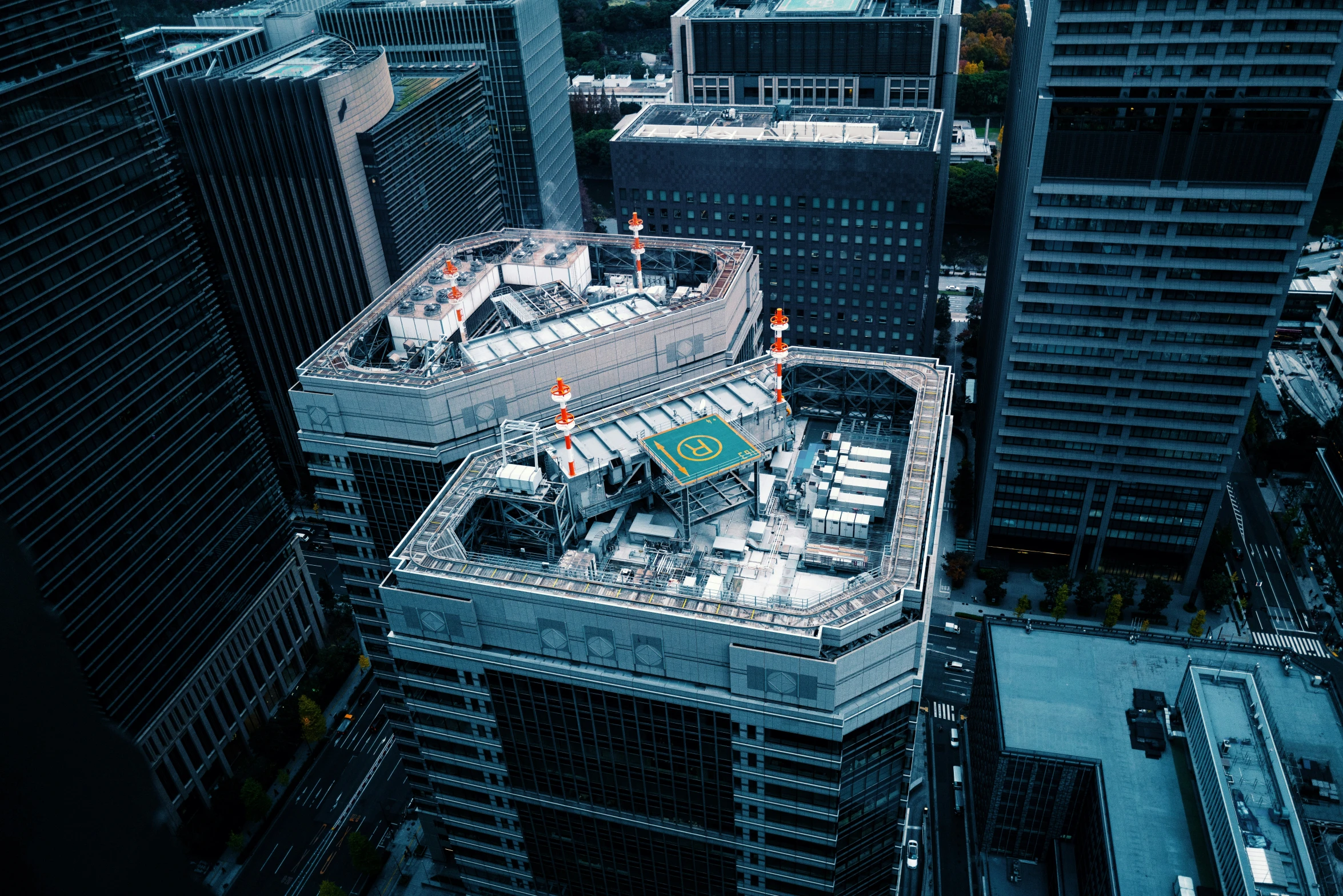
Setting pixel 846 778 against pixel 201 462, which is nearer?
pixel 846 778

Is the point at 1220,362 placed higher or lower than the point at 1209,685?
higher

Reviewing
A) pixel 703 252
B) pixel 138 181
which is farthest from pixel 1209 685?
pixel 138 181

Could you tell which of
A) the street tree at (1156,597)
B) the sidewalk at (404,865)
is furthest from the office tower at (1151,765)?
the sidewalk at (404,865)

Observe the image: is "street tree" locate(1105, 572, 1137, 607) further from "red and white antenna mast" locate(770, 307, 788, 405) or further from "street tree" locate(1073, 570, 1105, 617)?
"red and white antenna mast" locate(770, 307, 788, 405)

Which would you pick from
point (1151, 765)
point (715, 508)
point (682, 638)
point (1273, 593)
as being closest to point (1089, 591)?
point (1273, 593)

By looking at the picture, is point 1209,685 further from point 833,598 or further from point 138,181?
point 138,181

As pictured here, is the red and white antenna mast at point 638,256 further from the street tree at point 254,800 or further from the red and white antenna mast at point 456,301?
the street tree at point 254,800
